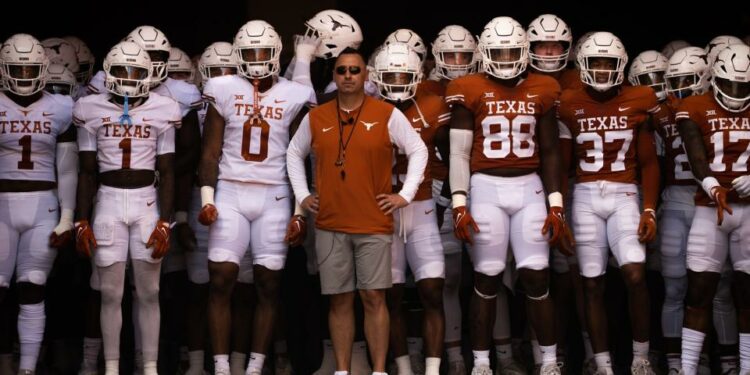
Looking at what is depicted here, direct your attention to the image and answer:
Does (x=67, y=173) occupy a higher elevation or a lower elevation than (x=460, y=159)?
lower

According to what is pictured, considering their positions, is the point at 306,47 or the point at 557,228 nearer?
the point at 557,228

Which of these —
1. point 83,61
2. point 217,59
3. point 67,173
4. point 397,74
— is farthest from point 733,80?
point 83,61

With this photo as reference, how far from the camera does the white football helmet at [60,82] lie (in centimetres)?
980

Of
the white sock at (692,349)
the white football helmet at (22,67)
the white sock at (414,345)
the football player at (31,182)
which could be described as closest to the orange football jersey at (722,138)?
the white sock at (692,349)

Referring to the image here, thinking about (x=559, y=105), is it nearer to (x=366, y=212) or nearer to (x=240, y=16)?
(x=366, y=212)

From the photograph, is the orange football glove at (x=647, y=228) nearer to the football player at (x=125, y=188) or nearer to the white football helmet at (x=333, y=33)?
the white football helmet at (x=333, y=33)

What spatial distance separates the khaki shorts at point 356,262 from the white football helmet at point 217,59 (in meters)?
1.86

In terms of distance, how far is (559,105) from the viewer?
929cm

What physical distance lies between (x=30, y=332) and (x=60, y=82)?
164 centimetres

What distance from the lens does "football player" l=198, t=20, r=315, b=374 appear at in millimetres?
8945

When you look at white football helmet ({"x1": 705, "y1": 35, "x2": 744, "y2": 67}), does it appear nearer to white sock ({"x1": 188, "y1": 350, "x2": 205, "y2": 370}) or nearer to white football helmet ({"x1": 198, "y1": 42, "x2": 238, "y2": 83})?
white football helmet ({"x1": 198, "y1": 42, "x2": 238, "y2": 83})

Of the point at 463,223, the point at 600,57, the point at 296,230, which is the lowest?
the point at 296,230

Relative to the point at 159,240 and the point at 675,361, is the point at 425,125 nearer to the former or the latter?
the point at 159,240

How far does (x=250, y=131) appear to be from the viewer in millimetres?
9070
